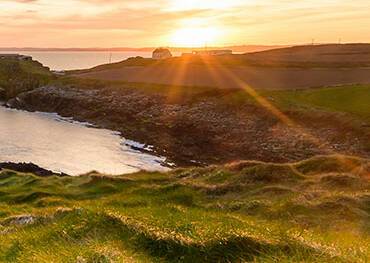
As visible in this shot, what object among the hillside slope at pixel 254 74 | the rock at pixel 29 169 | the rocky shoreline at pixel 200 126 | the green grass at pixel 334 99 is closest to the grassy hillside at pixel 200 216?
the rock at pixel 29 169

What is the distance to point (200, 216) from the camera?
15875mm

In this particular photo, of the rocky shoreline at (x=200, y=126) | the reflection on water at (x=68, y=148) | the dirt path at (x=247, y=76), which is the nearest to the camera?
the reflection on water at (x=68, y=148)

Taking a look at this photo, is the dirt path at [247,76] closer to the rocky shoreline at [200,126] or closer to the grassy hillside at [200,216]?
the rocky shoreline at [200,126]

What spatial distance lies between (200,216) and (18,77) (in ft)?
502

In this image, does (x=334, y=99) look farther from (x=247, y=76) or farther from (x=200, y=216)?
(x=200, y=216)

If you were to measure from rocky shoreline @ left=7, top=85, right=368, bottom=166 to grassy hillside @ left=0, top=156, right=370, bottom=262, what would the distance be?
32059 mm

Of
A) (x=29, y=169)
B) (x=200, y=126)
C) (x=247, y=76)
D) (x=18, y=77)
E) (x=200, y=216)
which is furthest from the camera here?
(x=18, y=77)

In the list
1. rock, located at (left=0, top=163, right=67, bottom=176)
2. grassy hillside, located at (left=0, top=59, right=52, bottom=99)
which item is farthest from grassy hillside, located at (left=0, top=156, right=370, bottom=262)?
grassy hillside, located at (left=0, top=59, right=52, bottom=99)

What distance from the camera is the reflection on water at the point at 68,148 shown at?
2311 inches

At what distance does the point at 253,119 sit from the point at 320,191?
183ft

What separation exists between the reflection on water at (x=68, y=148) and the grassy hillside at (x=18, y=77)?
→ 153 feet

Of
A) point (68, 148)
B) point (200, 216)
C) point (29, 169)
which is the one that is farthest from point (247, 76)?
point (200, 216)

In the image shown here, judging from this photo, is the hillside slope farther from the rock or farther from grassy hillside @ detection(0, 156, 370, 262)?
grassy hillside @ detection(0, 156, 370, 262)

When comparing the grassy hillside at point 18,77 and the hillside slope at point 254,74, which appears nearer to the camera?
the hillside slope at point 254,74
